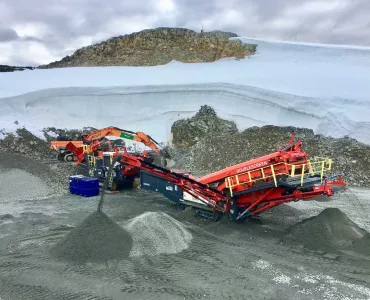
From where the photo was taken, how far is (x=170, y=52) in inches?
1079

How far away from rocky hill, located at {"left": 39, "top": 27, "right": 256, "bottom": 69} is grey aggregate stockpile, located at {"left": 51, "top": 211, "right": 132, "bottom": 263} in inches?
783

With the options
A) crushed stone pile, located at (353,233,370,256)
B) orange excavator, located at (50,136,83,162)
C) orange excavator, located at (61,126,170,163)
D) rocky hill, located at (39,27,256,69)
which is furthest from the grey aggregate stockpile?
rocky hill, located at (39,27,256,69)

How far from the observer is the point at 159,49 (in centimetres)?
2789

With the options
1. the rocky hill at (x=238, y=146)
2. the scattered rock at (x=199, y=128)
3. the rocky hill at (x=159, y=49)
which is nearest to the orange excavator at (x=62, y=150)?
the rocky hill at (x=238, y=146)

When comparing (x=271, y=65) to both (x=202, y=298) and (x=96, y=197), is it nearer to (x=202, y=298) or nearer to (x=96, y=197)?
(x=96, y=197)

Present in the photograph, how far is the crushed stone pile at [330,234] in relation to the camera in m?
7.01

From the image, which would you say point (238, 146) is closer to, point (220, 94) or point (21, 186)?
point (220, 94)

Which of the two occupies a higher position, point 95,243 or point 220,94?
point 220,94

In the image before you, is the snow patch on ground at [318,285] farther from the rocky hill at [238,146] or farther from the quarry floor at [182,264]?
the rocky hill at [238,146]

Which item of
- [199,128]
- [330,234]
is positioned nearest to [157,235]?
[330,234]

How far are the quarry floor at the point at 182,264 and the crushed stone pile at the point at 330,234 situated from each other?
23 cm

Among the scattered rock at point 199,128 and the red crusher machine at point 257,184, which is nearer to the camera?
the red crusher machine at point 257,184

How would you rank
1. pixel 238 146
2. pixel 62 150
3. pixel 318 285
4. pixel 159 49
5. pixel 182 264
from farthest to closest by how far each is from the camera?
pixel 159 49, pixel 238 146, pixel 62 150, pixel 182 264, pixel 318 285

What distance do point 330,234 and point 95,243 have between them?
415 cm
